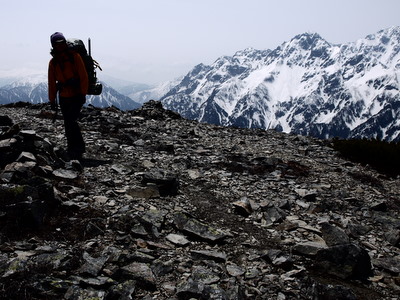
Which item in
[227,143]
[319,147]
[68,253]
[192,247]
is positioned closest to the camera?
[68,253]

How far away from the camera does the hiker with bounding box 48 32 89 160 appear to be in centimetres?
1117

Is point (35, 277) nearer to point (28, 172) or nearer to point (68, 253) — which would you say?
point (68, 253)

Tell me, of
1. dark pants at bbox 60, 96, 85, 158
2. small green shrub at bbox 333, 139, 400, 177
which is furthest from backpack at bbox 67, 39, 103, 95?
small green shrub at bbox 333, 139, 400, 177

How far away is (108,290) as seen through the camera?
18.1ft

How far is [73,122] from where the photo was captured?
496 inches

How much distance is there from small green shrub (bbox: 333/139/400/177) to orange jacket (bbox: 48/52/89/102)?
14981mm

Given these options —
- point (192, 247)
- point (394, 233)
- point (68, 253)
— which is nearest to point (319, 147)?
point (394, 233)

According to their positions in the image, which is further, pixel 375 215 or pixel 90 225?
pixel 375 215

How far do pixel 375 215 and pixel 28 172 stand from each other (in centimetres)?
1053

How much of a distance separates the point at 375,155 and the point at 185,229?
14.8 m

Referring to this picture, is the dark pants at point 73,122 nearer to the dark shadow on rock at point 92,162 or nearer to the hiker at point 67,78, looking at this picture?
the hiker at point 67,78

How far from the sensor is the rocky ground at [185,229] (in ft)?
19.2

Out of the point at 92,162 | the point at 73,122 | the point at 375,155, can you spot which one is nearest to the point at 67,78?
the point at 73,122

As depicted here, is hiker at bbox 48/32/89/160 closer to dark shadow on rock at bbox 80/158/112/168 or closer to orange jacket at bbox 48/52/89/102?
orange jacket at bbox 48/52/89/102
